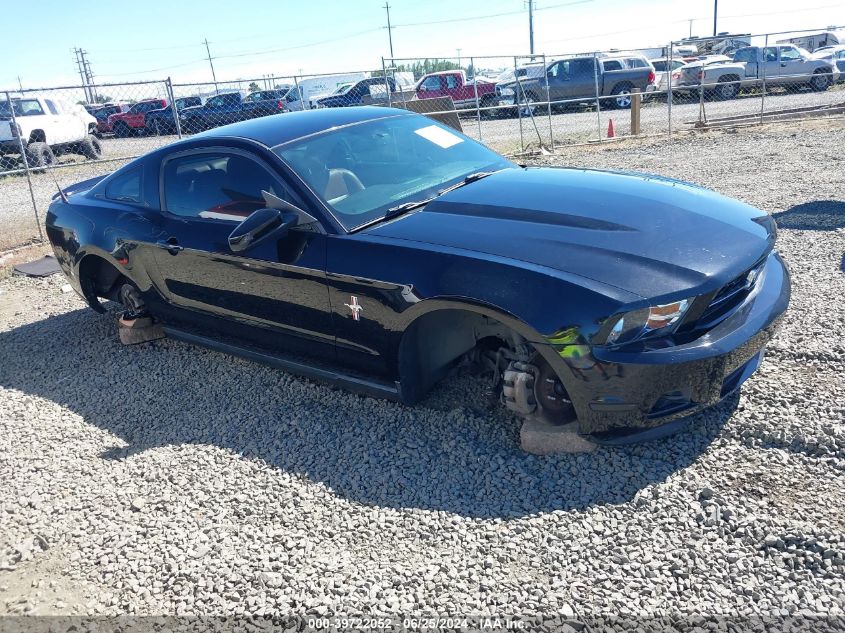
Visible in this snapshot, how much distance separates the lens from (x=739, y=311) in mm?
A: 2990

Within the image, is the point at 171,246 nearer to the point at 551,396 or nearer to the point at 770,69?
the point at 551,396

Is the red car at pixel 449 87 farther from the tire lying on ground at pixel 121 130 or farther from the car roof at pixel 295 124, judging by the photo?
the car roof at pixel 295 124

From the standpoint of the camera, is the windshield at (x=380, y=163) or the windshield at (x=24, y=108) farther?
the windshield at (x=24, y=108)

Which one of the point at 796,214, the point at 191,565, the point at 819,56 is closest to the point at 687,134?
the point at 796,214

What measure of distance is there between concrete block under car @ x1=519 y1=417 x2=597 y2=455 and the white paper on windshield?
200 centimetres

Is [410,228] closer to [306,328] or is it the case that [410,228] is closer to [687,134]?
[306,328]

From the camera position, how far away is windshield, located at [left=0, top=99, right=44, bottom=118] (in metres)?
17.0

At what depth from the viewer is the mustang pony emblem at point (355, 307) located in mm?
3426

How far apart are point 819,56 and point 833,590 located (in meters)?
24.4

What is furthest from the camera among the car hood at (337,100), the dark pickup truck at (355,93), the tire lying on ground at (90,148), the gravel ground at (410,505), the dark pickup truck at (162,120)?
the dark pickup truck at (162,120)

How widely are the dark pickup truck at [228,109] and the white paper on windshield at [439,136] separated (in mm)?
14936

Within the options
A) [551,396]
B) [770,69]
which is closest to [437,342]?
[551,396]

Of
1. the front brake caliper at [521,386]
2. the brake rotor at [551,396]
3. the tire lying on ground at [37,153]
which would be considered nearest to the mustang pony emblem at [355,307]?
the front brake caliper at [521,386]

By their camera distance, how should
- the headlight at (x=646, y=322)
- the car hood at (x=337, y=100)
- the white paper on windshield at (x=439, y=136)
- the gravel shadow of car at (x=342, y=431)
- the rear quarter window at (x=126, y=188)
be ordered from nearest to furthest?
the headlight at (x=646, y=322), the gravel shadow of car at (x=342, y=431), the white paper on windshield at (x=439, y=136), the rear quarter window at (x=126, y=188), the car hood at (x=337, y=100)
